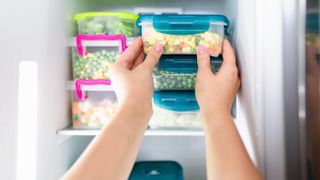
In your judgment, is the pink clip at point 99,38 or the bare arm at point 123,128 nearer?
the bare arm at point 123,128

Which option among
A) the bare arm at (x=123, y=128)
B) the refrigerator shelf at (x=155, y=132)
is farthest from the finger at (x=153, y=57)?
the refrigerator shelf at (x=155, y=132)

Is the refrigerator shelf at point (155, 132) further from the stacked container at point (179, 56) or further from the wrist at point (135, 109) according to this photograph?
the wrist at point (135, 109)

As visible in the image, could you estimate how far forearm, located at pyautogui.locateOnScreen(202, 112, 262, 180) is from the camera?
0.56 m

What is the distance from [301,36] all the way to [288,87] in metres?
0.11

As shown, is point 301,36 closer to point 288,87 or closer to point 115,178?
point 288,87

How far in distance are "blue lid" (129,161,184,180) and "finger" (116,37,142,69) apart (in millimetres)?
432

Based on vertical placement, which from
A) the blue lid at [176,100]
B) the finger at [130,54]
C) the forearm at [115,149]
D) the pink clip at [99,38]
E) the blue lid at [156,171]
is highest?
the pink clip at [99,38]

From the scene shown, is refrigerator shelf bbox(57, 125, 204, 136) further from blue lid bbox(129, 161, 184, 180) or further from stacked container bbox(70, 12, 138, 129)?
blue lid bbox(129, 161, 184, 180)

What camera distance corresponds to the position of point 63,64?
933 mm

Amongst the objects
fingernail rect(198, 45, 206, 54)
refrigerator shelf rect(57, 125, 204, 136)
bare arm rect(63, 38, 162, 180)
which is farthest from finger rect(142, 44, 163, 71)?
refrigerator shelf rect(57, 125, 204, 136)

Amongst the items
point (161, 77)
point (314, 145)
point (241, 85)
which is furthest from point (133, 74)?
point (314, 145)

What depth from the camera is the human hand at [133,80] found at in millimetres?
700

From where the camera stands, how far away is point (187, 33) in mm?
843

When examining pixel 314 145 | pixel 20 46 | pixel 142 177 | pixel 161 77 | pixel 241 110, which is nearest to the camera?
pixel 314 145
